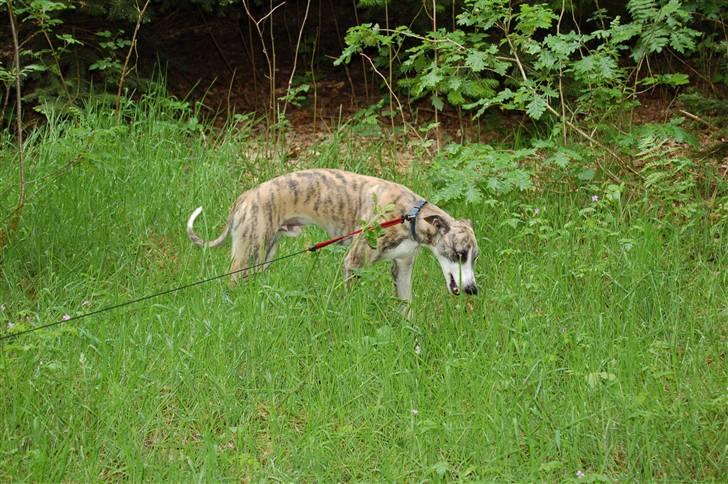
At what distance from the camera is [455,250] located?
6.23 metres

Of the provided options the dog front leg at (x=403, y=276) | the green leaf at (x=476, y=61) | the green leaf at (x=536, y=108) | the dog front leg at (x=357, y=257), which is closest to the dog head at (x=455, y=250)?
the dog front leg at (x=403, y=276)

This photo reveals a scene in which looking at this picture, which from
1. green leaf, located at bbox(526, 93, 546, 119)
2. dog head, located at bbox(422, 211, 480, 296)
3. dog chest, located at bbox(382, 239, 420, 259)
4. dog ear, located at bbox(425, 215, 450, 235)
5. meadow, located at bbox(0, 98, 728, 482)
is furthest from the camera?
green leaf, located at bbox(526, 93, 546, 119)

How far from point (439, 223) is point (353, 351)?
4.02 ft

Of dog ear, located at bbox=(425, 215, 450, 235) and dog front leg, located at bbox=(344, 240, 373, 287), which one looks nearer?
dog ear, located at bbox=(425, 215, 450, 235)

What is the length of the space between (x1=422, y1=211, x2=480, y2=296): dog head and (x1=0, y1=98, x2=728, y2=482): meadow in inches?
6.4

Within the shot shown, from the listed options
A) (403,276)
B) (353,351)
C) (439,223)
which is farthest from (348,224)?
(353,351)

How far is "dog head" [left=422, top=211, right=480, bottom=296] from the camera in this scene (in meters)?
6.16

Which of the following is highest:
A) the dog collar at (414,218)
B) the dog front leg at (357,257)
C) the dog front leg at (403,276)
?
the dog collar at (414,218)

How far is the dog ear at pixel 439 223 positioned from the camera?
247 inches

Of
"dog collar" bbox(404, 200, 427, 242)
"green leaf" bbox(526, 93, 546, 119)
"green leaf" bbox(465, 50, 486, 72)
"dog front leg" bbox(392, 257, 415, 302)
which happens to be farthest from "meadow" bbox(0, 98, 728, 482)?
"green leaf" bbox(465, 50, 486, 72)

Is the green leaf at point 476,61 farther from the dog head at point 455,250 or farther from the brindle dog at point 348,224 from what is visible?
the dog head at point 455,250

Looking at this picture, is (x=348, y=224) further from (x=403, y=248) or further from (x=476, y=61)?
(x=476, y=61)

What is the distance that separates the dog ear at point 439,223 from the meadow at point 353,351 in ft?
1.63

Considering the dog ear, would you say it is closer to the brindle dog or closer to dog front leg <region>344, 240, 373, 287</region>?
the brindle dog
